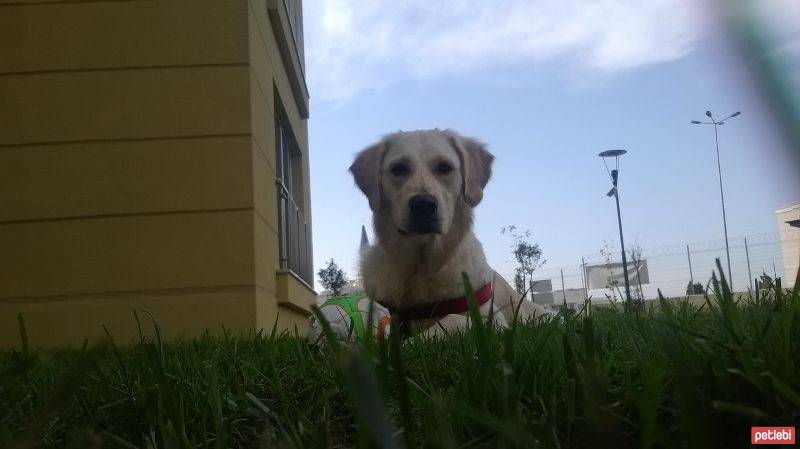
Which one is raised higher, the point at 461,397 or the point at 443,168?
the point at 443,168

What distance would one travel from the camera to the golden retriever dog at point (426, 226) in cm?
380

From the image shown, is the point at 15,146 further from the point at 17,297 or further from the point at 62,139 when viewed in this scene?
the point at 17,297

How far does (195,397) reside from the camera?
133 centimetres

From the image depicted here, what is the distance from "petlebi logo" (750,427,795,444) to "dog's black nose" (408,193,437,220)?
10.1ft

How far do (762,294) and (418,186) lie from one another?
7.10 feet

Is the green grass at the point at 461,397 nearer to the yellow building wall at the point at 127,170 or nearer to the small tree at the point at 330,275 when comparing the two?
the yellow building wall at the point at 127,170

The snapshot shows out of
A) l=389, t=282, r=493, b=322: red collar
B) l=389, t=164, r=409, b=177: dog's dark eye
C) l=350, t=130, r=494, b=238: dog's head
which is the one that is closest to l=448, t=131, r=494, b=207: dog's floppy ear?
l=350, t=130, r=494, b=238: dog's head

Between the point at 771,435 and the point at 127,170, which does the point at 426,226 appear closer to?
the point at 127,170

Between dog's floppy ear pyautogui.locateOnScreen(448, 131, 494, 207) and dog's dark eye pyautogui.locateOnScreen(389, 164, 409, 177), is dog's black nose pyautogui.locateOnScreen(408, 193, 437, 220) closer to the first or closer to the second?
dog's dark eye pyautogui.locateOnScreen(389, 164, 409, 177)

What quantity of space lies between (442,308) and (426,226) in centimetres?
48

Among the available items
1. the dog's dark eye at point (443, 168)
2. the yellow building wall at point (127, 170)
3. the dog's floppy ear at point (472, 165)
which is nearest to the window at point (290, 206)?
the yellow building wall at point (127, 170)

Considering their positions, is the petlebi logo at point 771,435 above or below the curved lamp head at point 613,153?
below

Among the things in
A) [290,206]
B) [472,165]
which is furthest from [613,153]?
[472,165]

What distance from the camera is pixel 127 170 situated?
4867 millimetres
